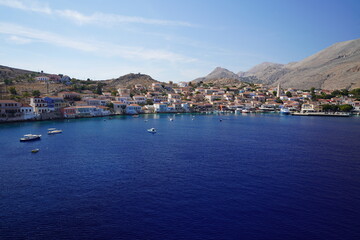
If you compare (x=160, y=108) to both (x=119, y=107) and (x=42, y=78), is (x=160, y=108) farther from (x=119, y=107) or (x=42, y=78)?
(x=42, y=78)

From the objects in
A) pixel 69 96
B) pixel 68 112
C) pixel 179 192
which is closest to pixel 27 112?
pixel 68 112

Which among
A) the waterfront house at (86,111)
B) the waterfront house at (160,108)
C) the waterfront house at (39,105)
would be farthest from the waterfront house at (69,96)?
the waterfront house at (160,108)

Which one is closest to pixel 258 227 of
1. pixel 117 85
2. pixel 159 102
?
pixel 159 102

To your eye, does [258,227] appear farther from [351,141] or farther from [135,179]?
[351,141]

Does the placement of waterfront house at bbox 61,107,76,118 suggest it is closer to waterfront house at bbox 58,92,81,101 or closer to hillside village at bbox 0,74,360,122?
hillside village at bbox 0,74,360,122

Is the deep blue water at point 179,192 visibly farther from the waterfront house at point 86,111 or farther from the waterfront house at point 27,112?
the waterfront house at point 86,111

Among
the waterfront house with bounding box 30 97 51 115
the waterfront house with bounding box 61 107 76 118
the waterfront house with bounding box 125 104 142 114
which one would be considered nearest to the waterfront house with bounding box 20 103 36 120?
the waterfront house with bounding box 30 97 51 115
